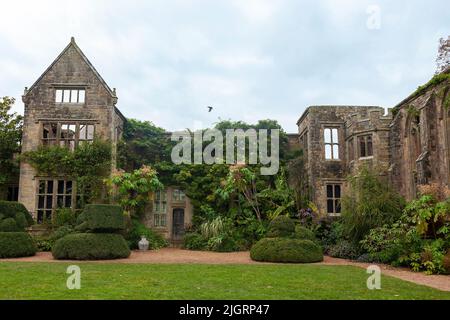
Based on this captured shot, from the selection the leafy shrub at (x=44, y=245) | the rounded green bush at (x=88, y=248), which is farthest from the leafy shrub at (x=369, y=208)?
the leafy shrub at (x=44, y=245)

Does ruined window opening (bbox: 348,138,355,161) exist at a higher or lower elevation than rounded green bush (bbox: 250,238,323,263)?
higher

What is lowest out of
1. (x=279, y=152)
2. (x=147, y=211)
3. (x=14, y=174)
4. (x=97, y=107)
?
(x=147, y=211)

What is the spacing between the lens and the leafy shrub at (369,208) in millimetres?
14992

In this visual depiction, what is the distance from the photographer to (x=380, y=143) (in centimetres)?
2006

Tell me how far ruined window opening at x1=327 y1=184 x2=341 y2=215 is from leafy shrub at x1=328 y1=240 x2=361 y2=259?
5.45 metres

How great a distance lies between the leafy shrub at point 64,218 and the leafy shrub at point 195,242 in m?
5.40

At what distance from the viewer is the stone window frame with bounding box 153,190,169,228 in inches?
850

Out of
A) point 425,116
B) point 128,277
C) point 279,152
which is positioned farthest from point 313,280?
point 279,152

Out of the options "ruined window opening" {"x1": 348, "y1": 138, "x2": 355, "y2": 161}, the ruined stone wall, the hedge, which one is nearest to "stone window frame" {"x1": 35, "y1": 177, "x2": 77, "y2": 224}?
the hedge

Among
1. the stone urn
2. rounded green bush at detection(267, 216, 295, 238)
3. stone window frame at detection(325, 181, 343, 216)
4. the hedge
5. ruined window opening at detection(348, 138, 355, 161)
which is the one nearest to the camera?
the hedge

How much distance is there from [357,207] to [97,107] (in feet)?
44.5

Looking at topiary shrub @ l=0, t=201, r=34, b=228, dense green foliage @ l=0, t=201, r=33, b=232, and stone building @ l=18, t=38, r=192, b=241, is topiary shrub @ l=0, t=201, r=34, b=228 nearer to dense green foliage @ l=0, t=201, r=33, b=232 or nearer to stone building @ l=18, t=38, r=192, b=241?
dense green foliage @ l=0, t=201, r=33, b=232
